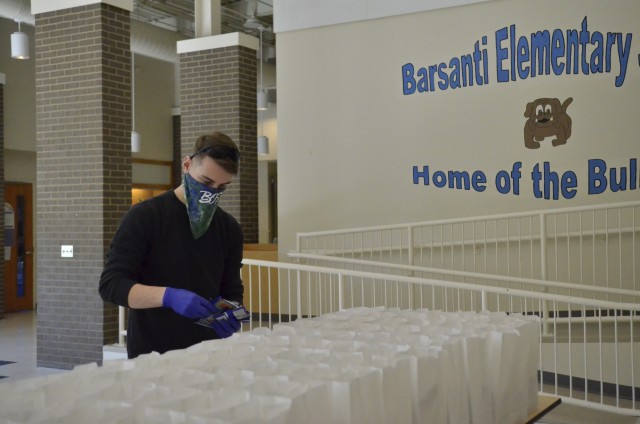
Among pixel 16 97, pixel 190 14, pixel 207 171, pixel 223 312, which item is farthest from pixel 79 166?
pixel 190 14

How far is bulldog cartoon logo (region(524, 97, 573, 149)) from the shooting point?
26.5ft

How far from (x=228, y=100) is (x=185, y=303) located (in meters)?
7.76

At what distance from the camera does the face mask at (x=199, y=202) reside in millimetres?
2873

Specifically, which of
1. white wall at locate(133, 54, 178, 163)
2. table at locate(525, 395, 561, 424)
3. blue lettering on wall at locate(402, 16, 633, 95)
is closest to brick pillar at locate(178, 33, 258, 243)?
blue lettering on wall at locate(402, 16, 633, 95)

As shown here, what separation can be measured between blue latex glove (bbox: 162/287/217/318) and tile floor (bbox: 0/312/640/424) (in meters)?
0.62

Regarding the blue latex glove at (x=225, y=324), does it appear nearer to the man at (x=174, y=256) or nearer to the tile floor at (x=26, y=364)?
the man at (x=174, y=256)

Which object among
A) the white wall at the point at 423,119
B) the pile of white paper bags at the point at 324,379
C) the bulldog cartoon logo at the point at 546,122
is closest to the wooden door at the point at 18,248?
the white wall at the point at 423,119

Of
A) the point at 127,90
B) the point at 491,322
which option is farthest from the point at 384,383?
the point at 127,90

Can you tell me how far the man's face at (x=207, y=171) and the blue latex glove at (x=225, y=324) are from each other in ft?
1.71

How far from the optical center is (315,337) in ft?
7.07

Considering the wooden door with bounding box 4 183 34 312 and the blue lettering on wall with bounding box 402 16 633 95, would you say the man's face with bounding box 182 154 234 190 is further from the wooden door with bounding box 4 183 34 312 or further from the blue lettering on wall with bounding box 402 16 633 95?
the wooden door with bounding box 4 183 34 312

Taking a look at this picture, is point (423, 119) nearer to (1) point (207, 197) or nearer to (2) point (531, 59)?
(2) point (531, 59)

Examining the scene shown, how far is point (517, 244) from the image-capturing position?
811cm

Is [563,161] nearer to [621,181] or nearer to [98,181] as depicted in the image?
[621,181]
